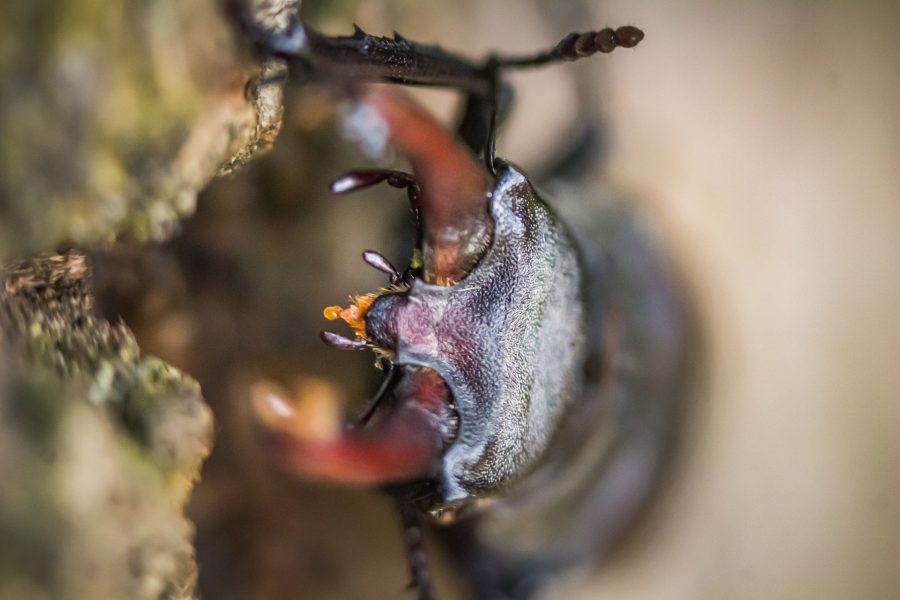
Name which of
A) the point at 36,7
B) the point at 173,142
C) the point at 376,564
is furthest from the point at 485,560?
the point at 36,7

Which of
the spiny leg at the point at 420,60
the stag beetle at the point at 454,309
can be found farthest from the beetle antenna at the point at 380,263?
the spiny leg at the point at 420,60

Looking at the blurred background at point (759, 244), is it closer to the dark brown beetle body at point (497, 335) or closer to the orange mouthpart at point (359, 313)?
the dark brown beetle body at point (497, 335)

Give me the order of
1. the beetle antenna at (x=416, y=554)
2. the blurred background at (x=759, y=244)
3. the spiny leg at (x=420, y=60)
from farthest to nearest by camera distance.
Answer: the blurred background at (x=759, y=244) < the beetle antenna at (x=416, y=554) < the spiny leg at (x=420, y=60)

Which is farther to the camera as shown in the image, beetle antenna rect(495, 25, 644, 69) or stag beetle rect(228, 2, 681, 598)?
beetle antenna rect(495, 25, 644, 69)

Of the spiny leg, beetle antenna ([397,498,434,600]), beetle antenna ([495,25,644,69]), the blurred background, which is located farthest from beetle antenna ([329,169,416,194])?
the blurred background

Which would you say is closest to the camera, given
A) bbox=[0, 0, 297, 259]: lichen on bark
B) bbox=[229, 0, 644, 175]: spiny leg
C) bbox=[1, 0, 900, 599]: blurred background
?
bbox=[229, 0, 644, 175]: spiny leg

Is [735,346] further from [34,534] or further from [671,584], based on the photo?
[34,534]

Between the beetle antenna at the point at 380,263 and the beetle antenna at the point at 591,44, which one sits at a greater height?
the beetle antenna at the point at 591,44

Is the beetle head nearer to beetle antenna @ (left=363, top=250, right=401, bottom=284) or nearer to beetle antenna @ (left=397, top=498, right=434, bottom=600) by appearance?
beetle antenna @ (left=363, top=250, right=401, bottom=284)
